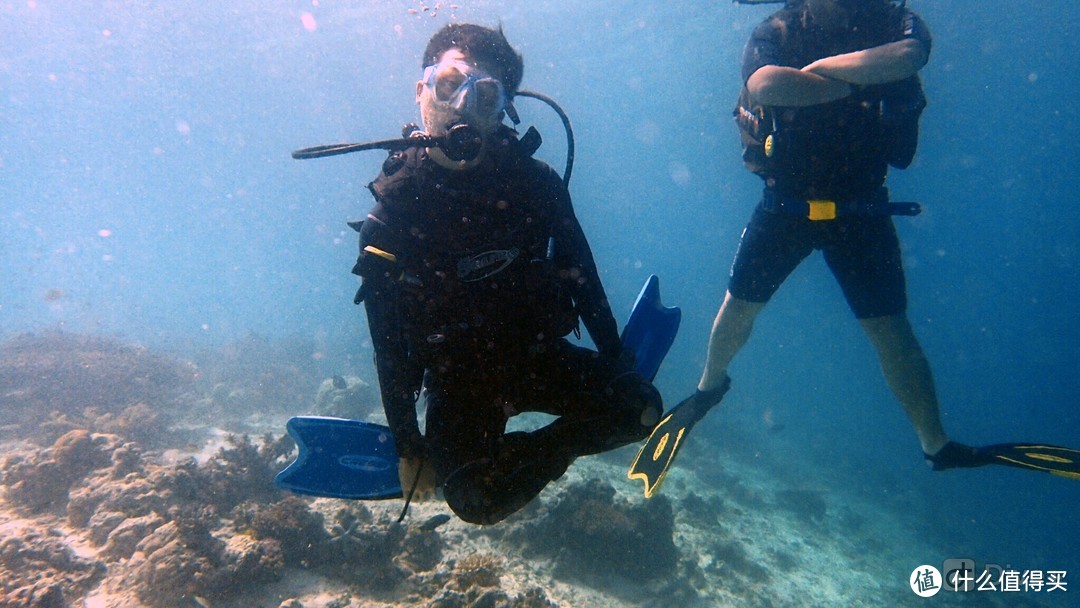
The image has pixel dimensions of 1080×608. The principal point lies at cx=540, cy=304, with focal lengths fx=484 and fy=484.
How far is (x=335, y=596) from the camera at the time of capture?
4.36m

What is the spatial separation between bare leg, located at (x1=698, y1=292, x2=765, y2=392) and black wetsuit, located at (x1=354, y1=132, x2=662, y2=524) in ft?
6.99

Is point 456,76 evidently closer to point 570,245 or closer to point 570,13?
point 570,245

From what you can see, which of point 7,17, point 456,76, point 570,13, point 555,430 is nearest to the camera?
point 555,430

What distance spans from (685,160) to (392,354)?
102m

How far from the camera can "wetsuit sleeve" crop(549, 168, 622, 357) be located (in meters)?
3.20

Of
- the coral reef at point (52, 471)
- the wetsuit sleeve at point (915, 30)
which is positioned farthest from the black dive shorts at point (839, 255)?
the coral reef at point (52, 471)

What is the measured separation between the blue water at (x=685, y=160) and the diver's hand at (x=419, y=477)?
15.5 m

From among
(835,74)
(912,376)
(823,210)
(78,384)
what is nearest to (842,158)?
(823,210)

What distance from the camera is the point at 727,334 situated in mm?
4750

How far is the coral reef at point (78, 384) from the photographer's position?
35.3ft

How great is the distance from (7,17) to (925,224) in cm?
10700

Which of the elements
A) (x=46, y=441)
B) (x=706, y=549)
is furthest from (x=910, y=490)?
(x=46, y=441)

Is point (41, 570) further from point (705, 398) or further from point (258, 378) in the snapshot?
point (258, 378)

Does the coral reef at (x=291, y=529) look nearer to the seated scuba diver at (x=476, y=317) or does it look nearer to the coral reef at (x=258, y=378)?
the seated scuba diver at (x=476, y=317)
